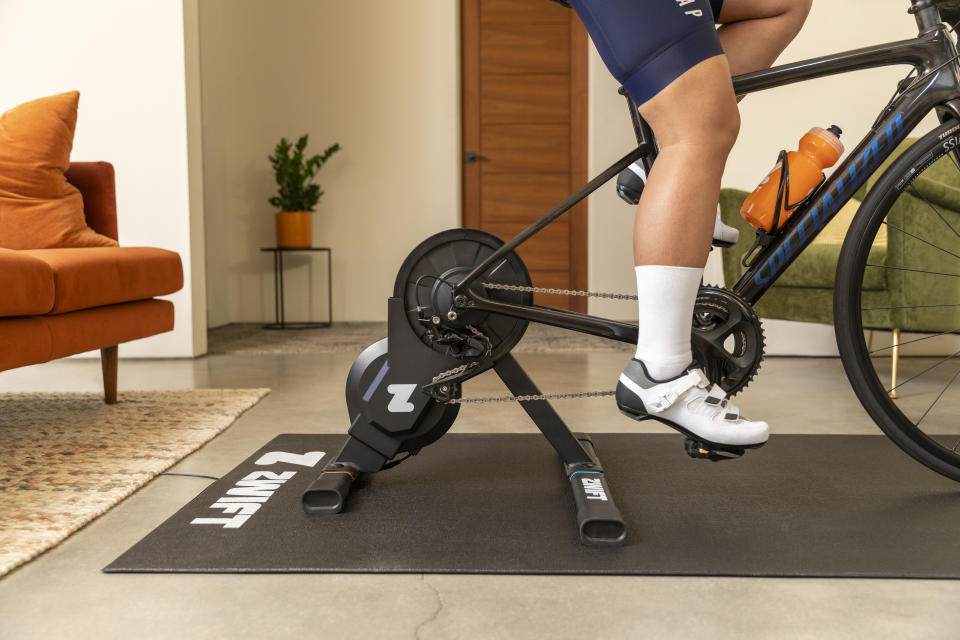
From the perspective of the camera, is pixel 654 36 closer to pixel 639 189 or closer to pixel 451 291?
pixel 639 189

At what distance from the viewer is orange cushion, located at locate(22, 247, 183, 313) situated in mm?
1933

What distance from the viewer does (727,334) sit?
1287 mm

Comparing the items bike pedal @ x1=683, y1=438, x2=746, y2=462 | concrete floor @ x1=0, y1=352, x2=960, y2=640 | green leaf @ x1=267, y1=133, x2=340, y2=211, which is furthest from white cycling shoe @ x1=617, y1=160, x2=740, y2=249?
green leaf @ x1=267, y1=133, x2=340, y2=211

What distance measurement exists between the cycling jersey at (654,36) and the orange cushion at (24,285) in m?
1.29

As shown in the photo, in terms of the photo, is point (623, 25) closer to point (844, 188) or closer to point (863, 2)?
point (844, 188)

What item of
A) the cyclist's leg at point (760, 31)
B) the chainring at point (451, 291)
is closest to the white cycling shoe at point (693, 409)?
the chainring at point (451, 291)

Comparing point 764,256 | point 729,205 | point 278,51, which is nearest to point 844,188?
point 764,256

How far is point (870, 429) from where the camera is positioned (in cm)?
199

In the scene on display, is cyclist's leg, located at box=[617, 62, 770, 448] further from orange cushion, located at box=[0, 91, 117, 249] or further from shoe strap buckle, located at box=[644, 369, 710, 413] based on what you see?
orange cushion, located at box=[0, 91, 117, 249]

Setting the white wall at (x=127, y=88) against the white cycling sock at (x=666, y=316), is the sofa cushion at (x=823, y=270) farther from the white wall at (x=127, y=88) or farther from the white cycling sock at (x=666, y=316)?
the white wall at (x=127, y=88)

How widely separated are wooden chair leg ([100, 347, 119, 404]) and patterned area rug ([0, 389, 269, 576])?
0.03 meters

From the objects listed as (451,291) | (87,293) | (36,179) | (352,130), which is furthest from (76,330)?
(352,130)

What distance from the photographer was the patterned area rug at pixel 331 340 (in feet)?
11.9

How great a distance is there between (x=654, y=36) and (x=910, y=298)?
5.56 ft
